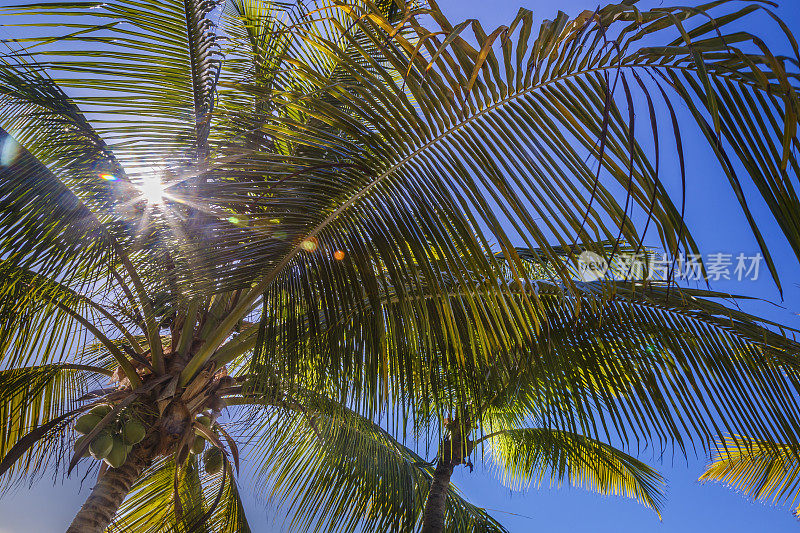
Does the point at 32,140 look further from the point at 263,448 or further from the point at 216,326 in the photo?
the point at 263,448

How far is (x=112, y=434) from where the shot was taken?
2.88 m

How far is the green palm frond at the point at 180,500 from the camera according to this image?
4.34 metres

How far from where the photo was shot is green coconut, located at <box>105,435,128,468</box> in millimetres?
2869

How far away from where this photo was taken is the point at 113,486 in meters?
3.01

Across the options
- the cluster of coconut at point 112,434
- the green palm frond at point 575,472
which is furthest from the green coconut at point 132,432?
the green palm frond at point 575,472

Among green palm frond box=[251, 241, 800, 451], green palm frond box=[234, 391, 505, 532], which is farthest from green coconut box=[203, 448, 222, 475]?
green palm frond box=[251, 241, 800, 451]

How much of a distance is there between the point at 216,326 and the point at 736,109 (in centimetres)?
301

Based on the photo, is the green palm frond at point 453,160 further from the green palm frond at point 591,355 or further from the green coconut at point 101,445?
the green coconut at point 101,445

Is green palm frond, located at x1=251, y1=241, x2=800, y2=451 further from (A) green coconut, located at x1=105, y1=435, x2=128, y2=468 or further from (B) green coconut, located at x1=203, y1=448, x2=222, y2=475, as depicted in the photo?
(B) green coconut, located at x1=203, y1=448, x2=222, y2=475

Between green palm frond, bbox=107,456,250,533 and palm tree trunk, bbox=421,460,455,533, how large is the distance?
1652 millimetres

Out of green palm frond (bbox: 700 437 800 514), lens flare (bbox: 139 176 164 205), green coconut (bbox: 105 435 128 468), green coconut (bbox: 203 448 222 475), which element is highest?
green palm frond (bbox: 700 437 800 514)

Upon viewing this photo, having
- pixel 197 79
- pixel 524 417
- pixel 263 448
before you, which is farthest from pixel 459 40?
pixel 524 417

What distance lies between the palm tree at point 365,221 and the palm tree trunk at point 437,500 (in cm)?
189

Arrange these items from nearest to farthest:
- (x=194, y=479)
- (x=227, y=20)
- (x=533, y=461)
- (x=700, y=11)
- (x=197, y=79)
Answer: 1. (x=700, y=11)
2. (x=197, y=79)
3. (x=227, y=20)
4. (x=194, y=479)
5. (x=533, y=461)
